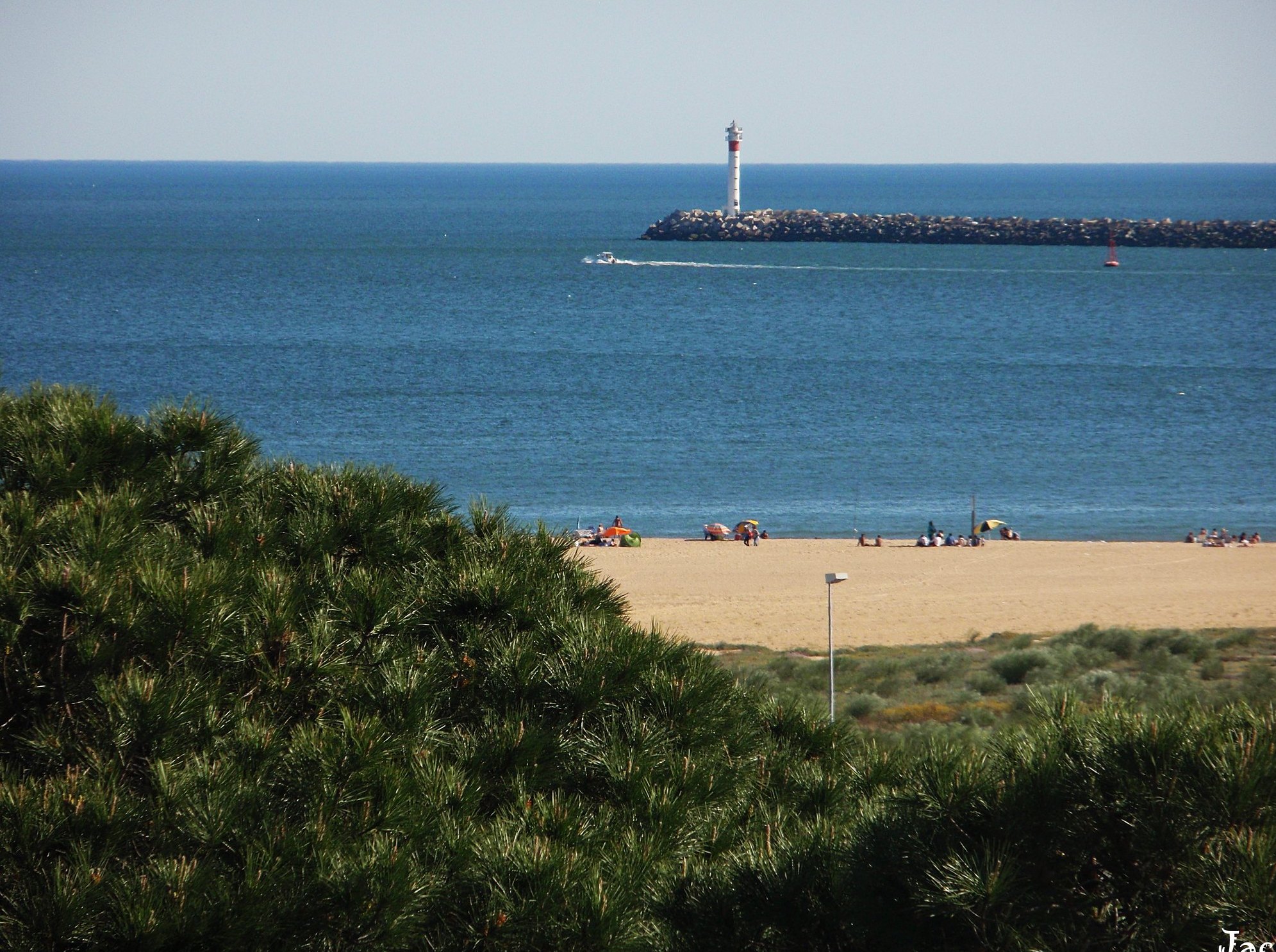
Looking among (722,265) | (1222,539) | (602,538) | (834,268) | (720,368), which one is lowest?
(1222,539)

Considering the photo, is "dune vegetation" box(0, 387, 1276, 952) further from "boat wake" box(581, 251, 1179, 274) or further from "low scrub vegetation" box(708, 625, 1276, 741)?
"boat wake" box(581, 251, 1179, 274)

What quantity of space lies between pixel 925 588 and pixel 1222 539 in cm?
857

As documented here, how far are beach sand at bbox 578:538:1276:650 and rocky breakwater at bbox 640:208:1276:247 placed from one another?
3099 inches

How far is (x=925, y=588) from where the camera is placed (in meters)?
25.3

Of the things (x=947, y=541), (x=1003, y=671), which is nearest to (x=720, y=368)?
(x=947, y=541)

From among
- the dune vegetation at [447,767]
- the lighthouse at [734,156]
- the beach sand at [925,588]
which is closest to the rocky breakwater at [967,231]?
the lighthouse at [734,156]

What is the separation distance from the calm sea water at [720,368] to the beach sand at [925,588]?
132 inches

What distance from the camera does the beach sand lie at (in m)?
22.2

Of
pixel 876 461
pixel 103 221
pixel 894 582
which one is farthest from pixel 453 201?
pixel 894 582

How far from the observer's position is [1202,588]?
24.9 metres

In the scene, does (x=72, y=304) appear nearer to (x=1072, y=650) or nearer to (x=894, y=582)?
(x=894, y=582)

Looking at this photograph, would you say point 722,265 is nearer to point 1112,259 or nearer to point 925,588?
point 1112,259

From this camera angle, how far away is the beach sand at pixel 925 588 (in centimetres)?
2223

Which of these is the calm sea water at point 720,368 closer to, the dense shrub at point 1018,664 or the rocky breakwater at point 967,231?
the rocky breakwater at point 967,231
